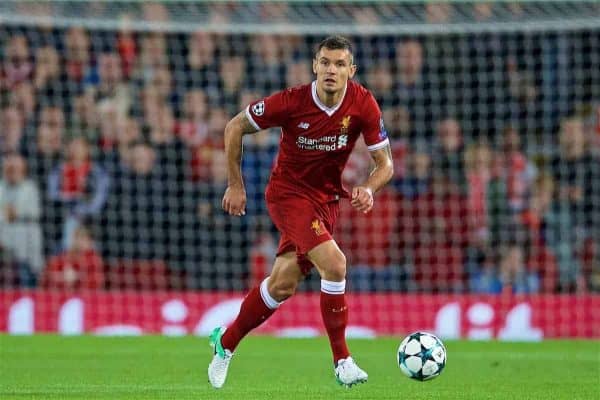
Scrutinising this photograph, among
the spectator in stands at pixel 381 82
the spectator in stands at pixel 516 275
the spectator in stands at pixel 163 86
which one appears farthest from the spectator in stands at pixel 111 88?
the spectator in stands at pixel 516 275

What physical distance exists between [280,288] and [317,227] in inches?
19.7

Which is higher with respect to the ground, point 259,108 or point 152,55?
point 152,55

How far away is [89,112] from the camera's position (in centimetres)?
1494

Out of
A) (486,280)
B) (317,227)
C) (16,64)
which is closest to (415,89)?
(486,280)

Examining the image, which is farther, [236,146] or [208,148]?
[208,148]

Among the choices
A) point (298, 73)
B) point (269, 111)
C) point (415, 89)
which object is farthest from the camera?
point (415, 89)

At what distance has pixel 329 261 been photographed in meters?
7.42

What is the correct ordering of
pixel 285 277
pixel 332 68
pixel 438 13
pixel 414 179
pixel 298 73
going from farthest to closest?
pixel 298 73
pixel 414 179
pixel 438 13
pixel 285 277
pixel 332 68

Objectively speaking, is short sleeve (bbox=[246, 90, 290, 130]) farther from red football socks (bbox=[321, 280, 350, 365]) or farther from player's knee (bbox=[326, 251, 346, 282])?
red football socks (bbox=[321, 280, 350, 365])

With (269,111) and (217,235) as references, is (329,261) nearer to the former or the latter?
(269,111)

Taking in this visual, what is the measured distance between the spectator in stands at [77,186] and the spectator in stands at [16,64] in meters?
1.06

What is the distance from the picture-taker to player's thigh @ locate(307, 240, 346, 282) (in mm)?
7410

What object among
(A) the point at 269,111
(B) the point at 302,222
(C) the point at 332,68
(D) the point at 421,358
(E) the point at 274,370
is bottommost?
(E) the point at 274,370

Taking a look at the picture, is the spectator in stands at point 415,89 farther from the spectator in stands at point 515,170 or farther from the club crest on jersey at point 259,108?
the club crest on jersey at point 259,108
